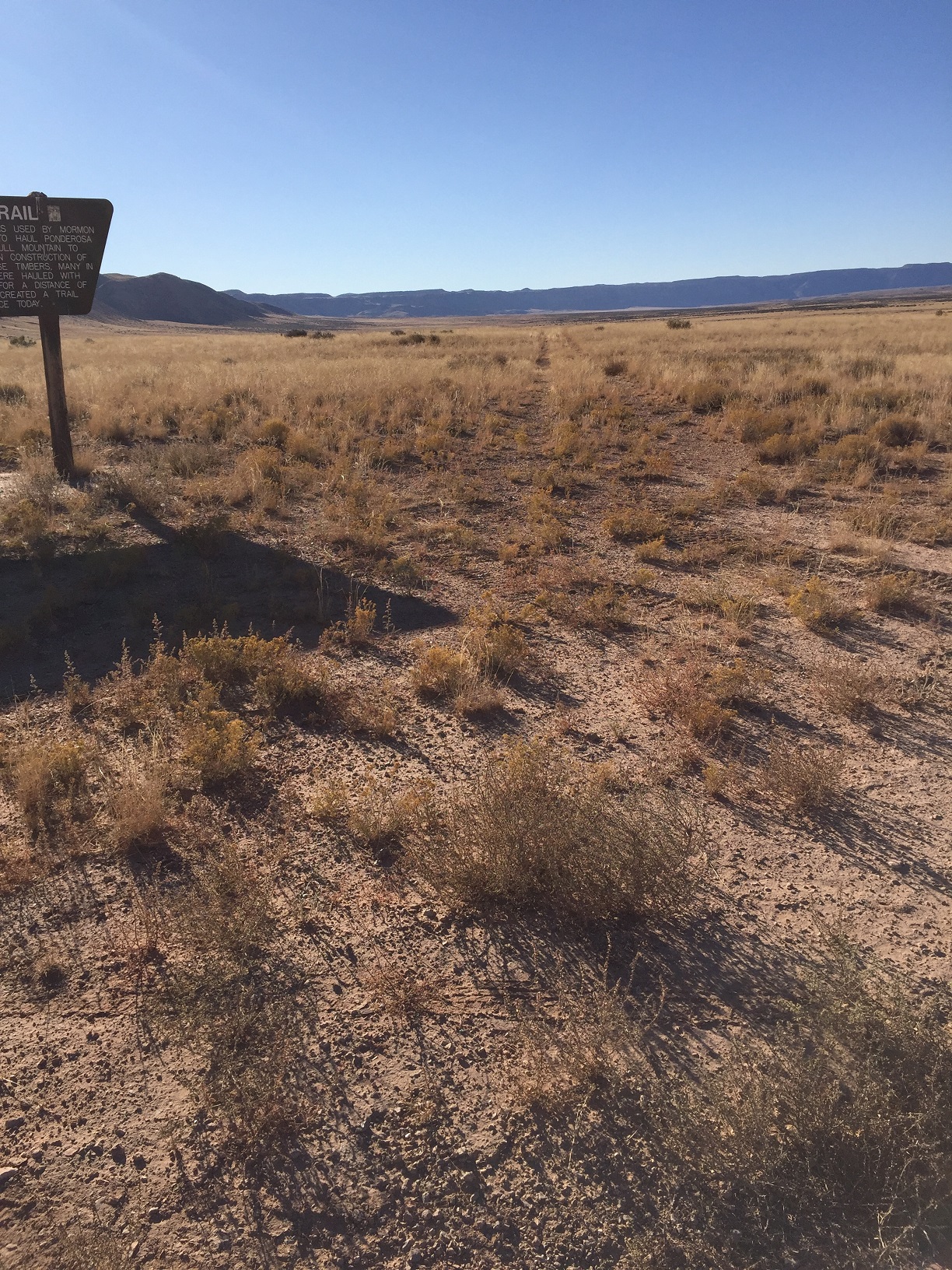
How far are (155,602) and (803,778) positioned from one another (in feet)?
17.5

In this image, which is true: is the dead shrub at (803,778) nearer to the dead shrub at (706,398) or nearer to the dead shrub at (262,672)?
the dead shrub at (262,672)

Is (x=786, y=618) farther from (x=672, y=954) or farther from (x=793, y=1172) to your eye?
(x=793, y=1172)

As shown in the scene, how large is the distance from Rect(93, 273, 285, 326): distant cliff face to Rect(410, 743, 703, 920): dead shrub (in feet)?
405

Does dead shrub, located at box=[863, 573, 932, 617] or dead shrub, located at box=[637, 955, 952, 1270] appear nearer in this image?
dead shrub, located at box=[637, 955, 952, 1270]

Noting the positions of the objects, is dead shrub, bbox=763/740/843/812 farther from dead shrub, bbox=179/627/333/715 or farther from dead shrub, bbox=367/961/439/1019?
dead shrub, bbox=179/627/333/715

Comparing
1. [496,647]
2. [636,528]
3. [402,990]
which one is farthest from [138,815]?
[636,528]

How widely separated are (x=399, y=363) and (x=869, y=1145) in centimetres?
2181

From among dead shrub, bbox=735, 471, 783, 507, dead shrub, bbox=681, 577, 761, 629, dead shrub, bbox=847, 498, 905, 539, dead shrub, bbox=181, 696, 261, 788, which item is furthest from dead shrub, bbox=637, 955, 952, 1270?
dead shrub, bbox=735, 471, 783, 507

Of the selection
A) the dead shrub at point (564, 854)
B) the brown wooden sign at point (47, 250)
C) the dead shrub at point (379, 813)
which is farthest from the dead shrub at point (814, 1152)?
the brown wooden sign at point (47, 250)

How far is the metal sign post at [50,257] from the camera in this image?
8.47m

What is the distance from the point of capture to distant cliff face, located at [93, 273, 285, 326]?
111812 mm

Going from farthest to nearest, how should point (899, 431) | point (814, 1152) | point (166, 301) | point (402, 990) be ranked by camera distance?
point (166, 301) → point (899, 431) → point (402, 990) → point (814, 1152)

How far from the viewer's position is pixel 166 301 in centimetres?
11944

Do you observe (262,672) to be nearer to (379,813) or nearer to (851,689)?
(379,813)
